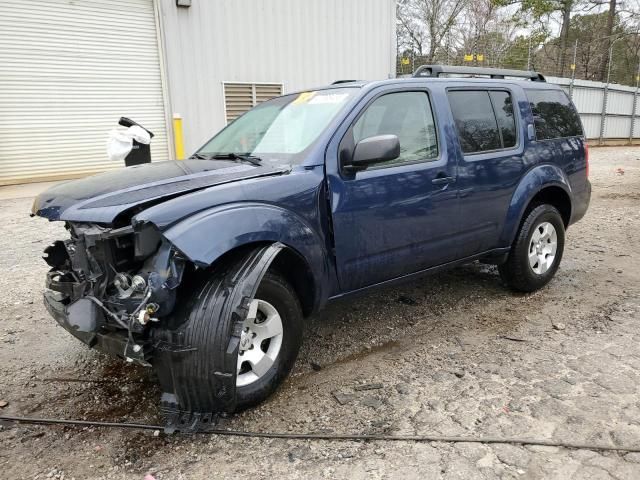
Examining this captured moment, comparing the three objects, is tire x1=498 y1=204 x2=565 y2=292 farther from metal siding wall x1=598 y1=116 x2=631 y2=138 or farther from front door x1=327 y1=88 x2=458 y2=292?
metal siding wall x1=598 y1=116 x2=631 y2=138

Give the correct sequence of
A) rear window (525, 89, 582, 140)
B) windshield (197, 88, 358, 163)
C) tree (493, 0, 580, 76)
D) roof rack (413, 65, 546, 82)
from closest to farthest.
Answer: windshield (197, 88, 358, 163) → roof rack (413, 65, 546, 82) → rear window (525, 89, 582, 140) → tree (493, 0, 580, 76)

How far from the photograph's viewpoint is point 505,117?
4.36m

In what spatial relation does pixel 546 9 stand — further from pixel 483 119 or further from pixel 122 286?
pixel 122 286

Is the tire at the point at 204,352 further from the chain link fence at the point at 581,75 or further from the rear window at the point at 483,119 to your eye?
the chain link fence at the point at 581,75

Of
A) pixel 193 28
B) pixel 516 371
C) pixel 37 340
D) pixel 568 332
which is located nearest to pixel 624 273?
pixel 568 332

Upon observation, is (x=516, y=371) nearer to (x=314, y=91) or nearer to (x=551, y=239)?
(x=551, y=239)

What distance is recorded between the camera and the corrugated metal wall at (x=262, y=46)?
11766 mm

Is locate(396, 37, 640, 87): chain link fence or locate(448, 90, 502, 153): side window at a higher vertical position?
locate(396, 37, 640, 87): chain link fence

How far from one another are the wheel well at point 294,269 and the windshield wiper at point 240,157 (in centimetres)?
67

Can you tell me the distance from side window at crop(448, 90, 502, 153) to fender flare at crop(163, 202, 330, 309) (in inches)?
63.4

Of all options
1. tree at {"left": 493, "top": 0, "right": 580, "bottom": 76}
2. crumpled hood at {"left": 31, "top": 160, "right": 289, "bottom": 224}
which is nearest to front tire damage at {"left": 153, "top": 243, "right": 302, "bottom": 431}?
crumpled hood at {"left": 31, "top": 160, "right": 289, "bottom": 224}

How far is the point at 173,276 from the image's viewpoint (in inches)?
97.3

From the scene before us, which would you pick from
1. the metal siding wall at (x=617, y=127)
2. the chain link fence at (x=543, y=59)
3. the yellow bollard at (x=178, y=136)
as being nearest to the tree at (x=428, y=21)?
the chain link fence at (x=543, y=59)

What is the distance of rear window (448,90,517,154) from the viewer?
4004 mm
